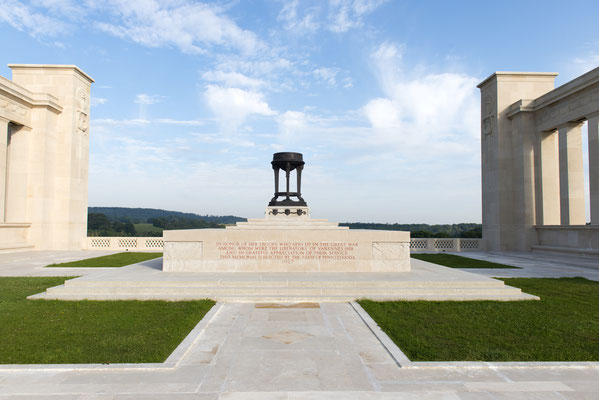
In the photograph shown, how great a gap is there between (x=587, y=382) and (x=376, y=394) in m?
2.86

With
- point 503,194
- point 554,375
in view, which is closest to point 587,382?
point 554,375

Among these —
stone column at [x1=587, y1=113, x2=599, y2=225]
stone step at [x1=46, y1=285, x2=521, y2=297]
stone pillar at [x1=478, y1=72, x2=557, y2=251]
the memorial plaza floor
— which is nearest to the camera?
the memorial plaza floor

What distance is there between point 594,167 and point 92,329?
90.3 feet

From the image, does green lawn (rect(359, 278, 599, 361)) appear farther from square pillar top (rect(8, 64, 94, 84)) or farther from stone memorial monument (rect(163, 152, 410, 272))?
square pillar top (rect(8, 64, 94, 84))

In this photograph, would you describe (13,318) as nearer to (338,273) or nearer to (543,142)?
(338,273)

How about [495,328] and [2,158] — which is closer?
[495,328]

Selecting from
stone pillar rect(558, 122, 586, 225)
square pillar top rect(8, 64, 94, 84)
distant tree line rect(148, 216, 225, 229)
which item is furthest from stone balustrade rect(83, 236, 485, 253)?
square pillar top rect(8, 64, 94, 84)

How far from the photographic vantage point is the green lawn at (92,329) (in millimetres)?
5504

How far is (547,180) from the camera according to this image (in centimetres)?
2706

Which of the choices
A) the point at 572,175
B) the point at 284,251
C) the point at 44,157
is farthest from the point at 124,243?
the point at 572,175

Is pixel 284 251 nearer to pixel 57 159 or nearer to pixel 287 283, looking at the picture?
pixel 287 283

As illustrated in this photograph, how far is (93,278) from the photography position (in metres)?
10.8

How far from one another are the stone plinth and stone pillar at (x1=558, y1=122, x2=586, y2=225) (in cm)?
1943

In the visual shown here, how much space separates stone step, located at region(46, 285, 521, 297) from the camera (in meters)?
9.91
